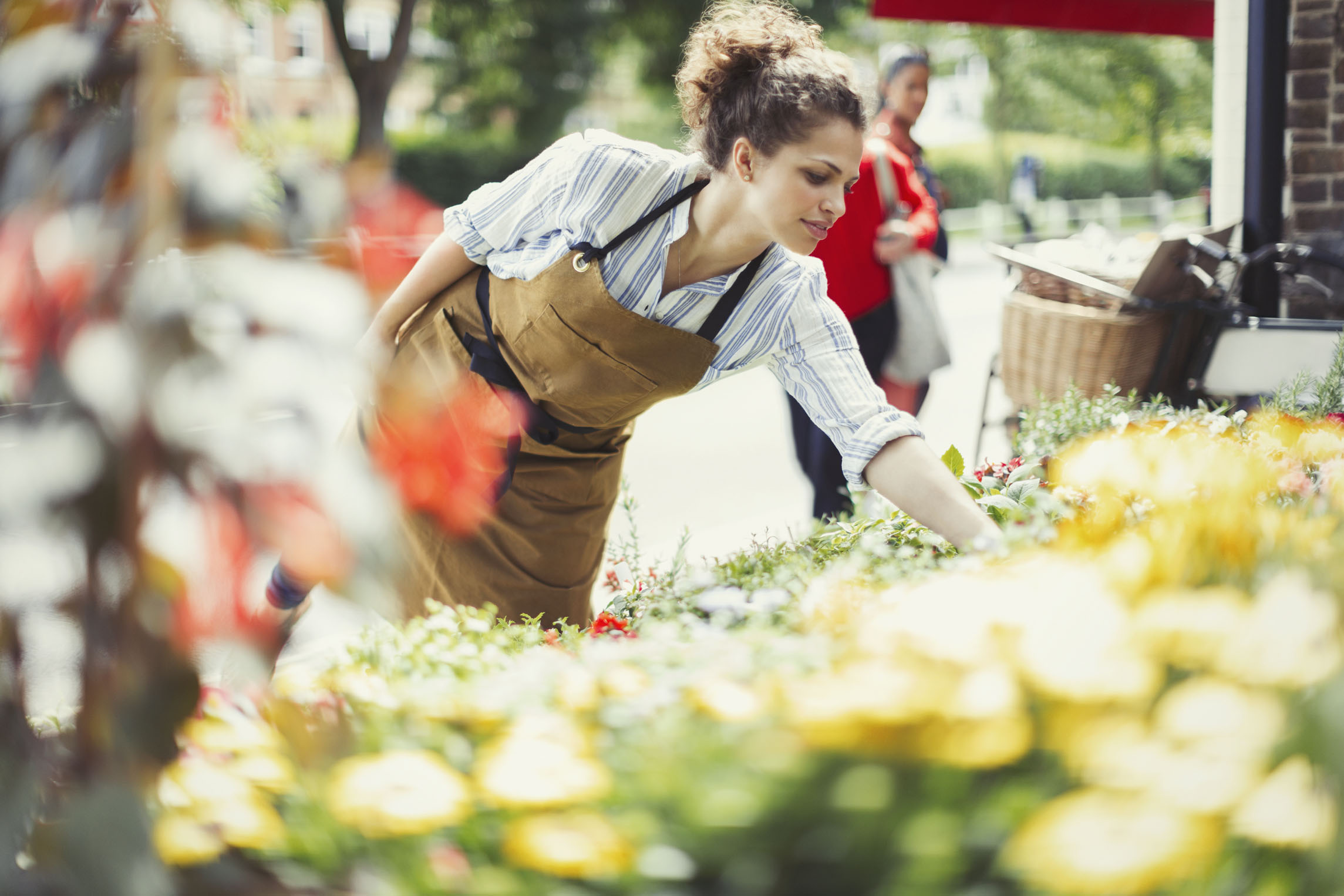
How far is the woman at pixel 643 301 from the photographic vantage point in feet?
6.09

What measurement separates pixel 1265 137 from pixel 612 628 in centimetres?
390

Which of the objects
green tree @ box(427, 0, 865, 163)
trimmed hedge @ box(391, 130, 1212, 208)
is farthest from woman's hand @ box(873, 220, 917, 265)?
green tree @ box(427, 0, 865, 163)

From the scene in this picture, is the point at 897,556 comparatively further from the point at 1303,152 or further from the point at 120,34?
the point at 1303,152

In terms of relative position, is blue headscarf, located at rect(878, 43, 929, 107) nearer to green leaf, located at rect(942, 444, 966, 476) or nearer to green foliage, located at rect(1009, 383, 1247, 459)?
green foliage, located at rect(1009, 383, 1247, 459)

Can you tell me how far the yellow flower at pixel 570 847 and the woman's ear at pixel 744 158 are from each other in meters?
1.39

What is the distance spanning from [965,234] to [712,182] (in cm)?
2031

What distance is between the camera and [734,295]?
2059mm

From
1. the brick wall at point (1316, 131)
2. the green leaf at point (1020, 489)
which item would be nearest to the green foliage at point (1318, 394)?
the green leaf at point (1020, 489)

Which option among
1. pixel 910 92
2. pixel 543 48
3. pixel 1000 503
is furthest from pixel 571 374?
pixel 543 48

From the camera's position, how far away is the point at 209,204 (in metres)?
0.68

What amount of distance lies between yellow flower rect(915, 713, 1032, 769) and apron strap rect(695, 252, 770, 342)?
1394 millimetres

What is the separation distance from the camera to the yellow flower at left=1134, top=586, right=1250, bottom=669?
82cm

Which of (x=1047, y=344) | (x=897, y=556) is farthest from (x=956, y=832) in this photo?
(x=1047, y=344)

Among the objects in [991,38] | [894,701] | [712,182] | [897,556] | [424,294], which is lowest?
[897,556]
